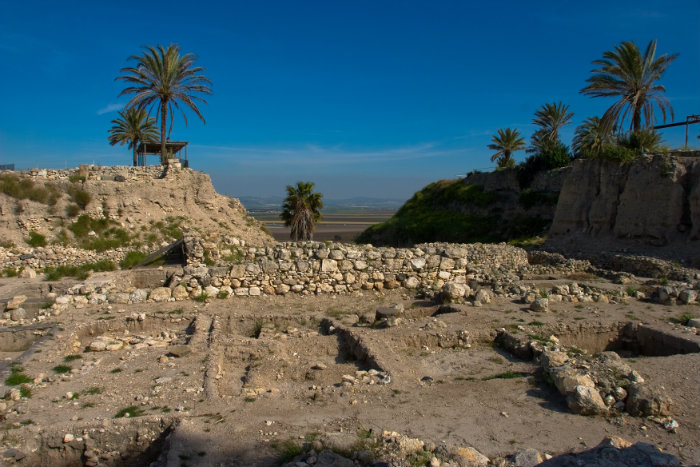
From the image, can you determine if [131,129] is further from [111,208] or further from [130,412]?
[130,412]

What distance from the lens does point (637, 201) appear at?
18516mm

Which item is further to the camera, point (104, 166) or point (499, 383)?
point (104, 166)

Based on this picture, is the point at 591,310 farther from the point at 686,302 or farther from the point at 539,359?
the point at 539,359

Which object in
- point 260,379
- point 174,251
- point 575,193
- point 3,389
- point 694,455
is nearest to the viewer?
point 694,455

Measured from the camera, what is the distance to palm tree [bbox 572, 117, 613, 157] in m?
22.1

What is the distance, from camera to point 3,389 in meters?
6.21

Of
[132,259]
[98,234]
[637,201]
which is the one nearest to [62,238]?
[98,234]

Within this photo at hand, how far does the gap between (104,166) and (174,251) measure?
29.8ft

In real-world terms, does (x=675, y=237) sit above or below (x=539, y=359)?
above

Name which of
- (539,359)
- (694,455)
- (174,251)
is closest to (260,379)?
(539,359)

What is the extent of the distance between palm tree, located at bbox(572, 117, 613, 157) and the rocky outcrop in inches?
55.5

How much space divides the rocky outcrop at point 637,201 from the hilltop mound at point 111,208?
16748 mm

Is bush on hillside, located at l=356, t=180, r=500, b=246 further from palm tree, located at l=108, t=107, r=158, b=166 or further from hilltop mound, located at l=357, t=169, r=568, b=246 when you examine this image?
palm tree, located at l=108, t=107, r=158, b=166

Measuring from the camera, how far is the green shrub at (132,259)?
59.5ft
